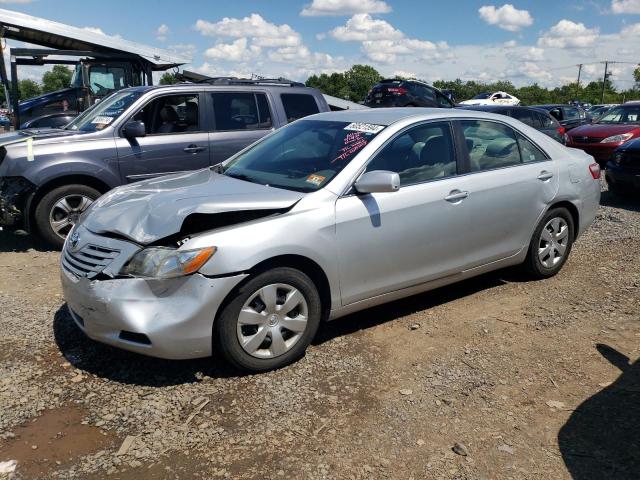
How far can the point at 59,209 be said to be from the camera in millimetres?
6285

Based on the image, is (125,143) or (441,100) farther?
(441,100)

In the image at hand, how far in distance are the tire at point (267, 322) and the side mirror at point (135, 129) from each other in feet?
11.9

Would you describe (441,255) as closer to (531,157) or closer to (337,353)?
(337,353)

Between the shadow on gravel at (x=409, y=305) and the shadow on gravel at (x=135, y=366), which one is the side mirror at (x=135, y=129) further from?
the shadow on gravel at (x=409, y=305)

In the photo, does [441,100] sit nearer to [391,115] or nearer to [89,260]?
[391,115]

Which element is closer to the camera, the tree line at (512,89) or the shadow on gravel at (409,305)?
the shadow on gravel at (409,305)

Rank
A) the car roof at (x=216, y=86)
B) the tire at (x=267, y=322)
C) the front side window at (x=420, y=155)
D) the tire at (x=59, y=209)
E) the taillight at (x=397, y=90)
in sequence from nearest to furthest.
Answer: the tire at (x=267, y=322), the front side window at (x=420, y=155), the tire at (x=59, y=209), the car roof at (x=216, y=86), the taillight at (x=397, y=90)

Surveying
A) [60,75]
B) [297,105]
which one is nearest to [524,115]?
[297,105]

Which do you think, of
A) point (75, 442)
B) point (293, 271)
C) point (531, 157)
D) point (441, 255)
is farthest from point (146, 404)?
point (531, 157)

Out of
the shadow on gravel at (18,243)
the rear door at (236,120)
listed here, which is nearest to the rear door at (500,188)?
the rear door at (236,120)

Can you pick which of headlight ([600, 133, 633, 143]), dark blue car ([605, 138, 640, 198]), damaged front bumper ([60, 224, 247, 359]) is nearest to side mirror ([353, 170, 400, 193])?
damaged front bumper ([60, 224, 247, 359])

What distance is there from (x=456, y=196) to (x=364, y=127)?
88 centimetres

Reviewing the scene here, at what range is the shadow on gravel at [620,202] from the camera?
360 inches

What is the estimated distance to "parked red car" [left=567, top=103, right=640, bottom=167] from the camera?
12969 millimetres
